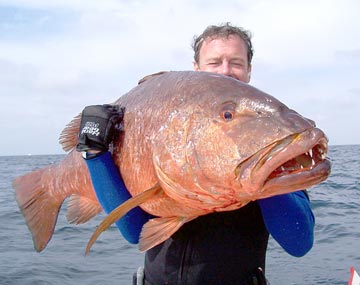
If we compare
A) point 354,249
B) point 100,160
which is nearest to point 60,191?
point 100,160

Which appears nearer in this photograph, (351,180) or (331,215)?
(331,215)

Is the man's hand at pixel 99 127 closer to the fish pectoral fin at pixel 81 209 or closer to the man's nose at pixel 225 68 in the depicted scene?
the fish pectoral fin at pixel 81 209

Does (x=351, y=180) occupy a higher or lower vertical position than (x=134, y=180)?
lower

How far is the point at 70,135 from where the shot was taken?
3.38 metres

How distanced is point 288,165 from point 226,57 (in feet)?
5.52

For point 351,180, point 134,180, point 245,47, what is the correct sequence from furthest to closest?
point 351,180 → point 245,47 → point 134,180

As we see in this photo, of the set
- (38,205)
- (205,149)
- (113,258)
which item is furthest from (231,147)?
(113,258)

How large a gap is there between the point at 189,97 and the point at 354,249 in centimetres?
648

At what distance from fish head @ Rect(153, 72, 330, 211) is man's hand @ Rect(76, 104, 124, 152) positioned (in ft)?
1.49

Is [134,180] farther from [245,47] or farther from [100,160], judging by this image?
[245,47]

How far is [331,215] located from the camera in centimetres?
1148

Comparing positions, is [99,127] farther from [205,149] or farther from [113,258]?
[113,258]

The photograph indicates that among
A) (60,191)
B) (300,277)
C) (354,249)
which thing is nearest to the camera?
(60,191)

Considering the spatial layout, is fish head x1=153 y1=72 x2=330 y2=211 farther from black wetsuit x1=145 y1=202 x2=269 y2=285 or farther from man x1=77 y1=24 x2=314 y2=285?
black wetsuit x1=145 y1=202 x2=269 y2=285
